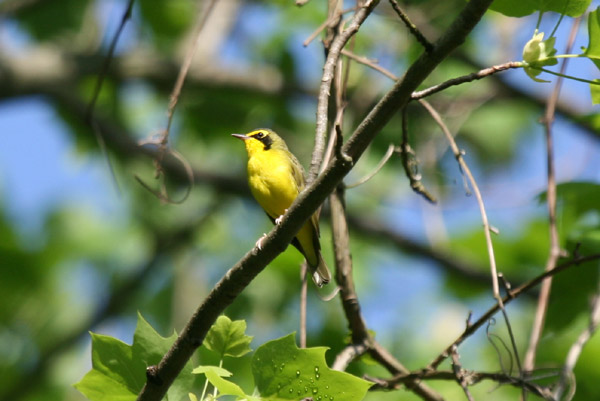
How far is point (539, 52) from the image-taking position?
2240 mm

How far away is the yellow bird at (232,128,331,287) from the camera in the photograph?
16.6 feet

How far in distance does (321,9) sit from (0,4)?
395 centimetres

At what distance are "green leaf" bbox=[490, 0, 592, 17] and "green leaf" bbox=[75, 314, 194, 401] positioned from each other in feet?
5.52

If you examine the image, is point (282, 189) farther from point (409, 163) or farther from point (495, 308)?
point (495, 308)

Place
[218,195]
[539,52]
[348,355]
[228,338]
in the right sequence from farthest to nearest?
1. [218,195]
2. [348,355]
3. [228,338]
4. [539,52]

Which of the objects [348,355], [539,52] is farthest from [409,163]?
[539,52]

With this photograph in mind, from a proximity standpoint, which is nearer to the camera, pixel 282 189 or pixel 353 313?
pixel 353 313

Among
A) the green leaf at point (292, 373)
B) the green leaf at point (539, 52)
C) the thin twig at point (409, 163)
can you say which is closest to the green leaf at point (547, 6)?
the green leaf at point (539, 52)

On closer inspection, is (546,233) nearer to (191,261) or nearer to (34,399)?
(191,261)

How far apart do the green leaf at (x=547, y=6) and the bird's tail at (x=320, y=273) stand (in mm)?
2340

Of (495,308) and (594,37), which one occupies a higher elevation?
(594,37)

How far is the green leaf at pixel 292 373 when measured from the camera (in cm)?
248

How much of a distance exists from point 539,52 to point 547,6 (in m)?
0.34

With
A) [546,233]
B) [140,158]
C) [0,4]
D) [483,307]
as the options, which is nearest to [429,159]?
[546,233]
